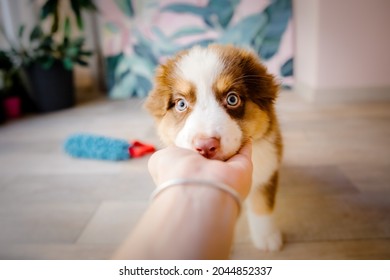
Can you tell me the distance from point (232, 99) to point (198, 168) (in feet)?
1.30

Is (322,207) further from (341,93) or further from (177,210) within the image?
(341,93)

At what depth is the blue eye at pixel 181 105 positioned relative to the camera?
3.46ft

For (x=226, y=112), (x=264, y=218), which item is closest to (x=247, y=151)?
(x=226, y=112)

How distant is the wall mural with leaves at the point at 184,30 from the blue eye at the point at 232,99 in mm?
2148

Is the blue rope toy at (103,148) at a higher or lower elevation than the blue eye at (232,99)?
lower

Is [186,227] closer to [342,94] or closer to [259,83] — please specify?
[259,83]

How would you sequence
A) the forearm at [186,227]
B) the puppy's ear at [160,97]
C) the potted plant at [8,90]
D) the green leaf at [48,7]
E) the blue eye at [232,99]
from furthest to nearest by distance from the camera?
the green leaf at [48,7]
the potted plant at [8,90]
the puppy's ear at [160,97]
the blue eye at [232,99]
the forearm at [186,227]

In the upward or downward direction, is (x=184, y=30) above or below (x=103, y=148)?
above

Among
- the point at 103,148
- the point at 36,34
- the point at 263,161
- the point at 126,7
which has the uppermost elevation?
the point at 126,7

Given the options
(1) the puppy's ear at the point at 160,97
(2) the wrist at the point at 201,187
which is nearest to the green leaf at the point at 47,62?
(1) the puppy's ear at the point at 160,97

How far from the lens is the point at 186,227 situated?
0.58 metres

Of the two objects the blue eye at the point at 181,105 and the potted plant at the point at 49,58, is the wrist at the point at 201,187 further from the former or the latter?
the potted plant at the point at 49,58
